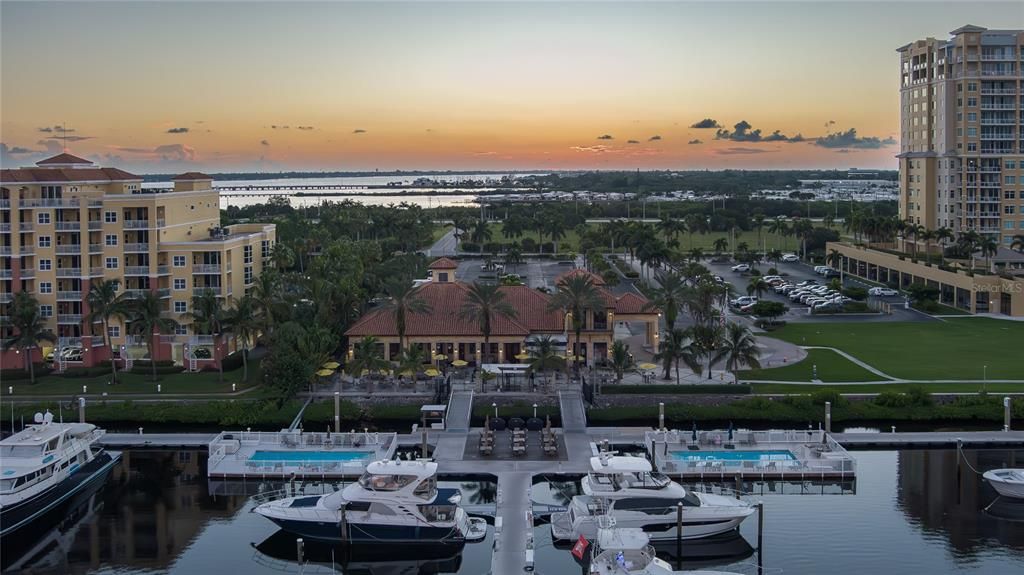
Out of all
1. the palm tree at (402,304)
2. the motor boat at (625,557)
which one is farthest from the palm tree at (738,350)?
the motor boat at (625,557)

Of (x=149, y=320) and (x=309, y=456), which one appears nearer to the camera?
(x=309, y=456)

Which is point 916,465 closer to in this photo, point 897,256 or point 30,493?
point 30,493

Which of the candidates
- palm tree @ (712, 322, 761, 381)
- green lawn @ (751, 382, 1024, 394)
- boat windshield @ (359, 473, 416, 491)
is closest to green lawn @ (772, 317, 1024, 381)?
green lawn @ (751, 382, 1024, 394)

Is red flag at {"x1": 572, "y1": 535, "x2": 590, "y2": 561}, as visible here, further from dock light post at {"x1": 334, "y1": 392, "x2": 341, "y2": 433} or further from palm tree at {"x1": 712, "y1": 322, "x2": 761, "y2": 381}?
palm tree at {"x1": 712, "y1": 322, "x2": 761, "y2": 381}

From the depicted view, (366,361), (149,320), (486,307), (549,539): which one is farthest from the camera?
(149,320)

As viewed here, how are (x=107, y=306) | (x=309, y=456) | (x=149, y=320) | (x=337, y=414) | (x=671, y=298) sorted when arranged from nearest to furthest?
1. (x=309, y=456)
2. (x=337, y=414)
3. (x=149, y=320)
4. (x=107, y=306)
5. (x=671, y=298)

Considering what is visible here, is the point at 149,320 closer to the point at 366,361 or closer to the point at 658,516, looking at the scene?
the point at 366,361

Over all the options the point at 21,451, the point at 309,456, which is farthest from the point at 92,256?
the point at 309,456
